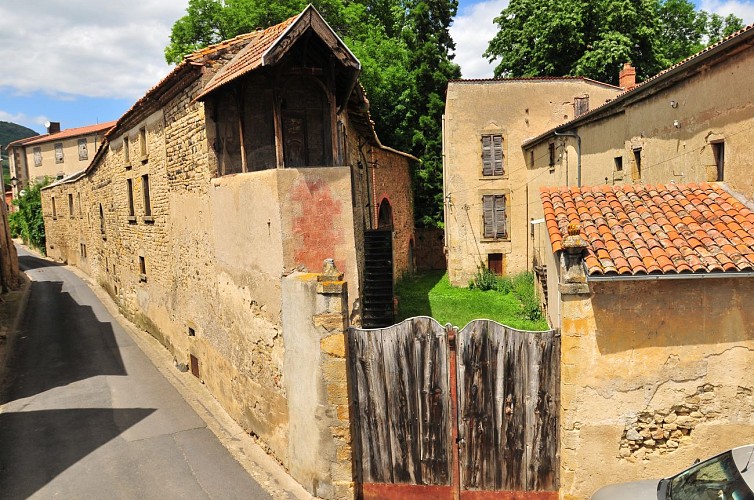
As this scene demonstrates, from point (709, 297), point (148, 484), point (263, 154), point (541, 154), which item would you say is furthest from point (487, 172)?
point (148, 484)

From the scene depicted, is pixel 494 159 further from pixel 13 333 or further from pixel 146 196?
pixel 13 333

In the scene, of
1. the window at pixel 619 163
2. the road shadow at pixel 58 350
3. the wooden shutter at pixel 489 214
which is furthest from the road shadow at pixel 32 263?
the window at pixel 619 163

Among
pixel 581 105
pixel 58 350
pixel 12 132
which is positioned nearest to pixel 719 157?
pixel 581 105

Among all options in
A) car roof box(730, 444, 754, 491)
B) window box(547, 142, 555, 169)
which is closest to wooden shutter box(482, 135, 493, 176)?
window box(547, 142, 555, 169)

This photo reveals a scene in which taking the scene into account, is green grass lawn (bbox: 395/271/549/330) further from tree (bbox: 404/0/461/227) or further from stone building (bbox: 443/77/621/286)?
tree (bbox: 404/0/461/227)

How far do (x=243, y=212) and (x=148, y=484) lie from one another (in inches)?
175

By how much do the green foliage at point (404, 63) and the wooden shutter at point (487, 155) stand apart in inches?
178

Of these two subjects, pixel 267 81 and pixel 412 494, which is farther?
pixel 267 81

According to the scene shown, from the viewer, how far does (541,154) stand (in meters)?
A: 19.5

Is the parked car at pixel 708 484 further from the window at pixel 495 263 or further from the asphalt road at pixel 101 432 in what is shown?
the window at pixel 495 263

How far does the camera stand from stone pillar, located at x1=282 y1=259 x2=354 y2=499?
22.3 feet

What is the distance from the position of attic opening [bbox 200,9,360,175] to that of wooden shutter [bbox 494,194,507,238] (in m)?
13.4

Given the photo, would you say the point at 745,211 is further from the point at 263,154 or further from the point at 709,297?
the point at 263,154

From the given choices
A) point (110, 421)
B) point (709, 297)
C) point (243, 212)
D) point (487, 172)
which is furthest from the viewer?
point (487, 172)
